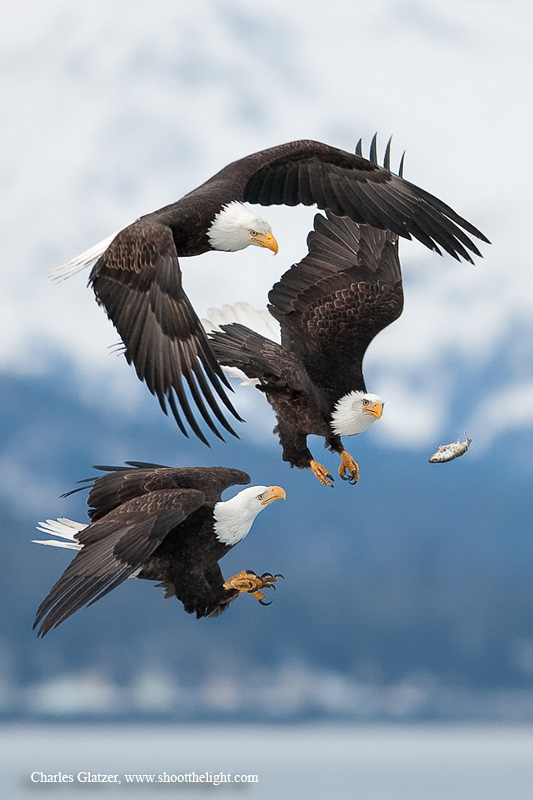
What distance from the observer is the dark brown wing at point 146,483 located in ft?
14.8

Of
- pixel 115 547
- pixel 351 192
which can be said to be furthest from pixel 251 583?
pixel 351 192

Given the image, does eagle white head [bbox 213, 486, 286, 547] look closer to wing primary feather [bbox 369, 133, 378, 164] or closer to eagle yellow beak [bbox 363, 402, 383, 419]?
eagle yellow beak [bbox 363, 402, 383, 419]

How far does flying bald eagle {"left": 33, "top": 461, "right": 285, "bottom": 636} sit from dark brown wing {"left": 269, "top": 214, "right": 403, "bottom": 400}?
1.85 ft

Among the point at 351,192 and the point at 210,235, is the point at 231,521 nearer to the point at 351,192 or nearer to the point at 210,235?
the point at 210,235

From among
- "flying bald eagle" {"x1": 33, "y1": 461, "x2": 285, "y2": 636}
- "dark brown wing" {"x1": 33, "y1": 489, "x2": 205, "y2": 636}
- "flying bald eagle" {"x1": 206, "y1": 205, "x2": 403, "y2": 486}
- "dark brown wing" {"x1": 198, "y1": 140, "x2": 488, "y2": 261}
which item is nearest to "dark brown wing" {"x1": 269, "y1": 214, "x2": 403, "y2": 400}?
"flying bald eagle" {"x1": 206, "y1": 205, "x2": 403, "y2": 486}

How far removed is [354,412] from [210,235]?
3.26 feet

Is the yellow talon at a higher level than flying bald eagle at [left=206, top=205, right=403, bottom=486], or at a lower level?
lower

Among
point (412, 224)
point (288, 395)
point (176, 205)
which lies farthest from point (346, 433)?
point (176, 205)

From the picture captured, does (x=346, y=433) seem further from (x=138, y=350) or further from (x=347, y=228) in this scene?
(x=138, y=350)

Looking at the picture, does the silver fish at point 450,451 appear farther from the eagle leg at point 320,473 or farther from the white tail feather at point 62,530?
the white tail feather at point 62,530

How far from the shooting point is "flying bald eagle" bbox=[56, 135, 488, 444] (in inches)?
156

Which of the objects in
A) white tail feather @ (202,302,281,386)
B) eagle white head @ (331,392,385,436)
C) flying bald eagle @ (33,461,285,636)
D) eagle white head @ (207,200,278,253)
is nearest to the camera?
flying bald eagle @ (33,461,285,636)

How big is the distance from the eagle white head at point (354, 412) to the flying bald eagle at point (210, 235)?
0.64 metres

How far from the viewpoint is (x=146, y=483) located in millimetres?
4504
